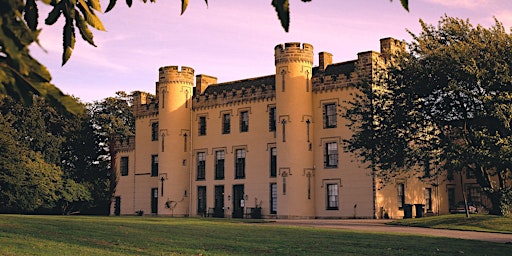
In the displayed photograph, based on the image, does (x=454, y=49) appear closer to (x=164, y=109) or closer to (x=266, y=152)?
(x=266, y=152)

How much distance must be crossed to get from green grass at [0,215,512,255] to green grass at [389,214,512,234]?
8920 mm

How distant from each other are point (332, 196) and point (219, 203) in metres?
9.96

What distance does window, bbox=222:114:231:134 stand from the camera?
51844mm

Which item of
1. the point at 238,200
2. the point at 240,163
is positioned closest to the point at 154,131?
the point at 240,163

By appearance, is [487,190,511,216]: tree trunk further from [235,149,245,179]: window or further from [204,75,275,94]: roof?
[235,149,245,179]: window

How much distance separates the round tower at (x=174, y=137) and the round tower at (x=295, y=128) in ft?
32.9

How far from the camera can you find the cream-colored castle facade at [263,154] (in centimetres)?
4497

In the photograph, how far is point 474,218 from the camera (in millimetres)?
33750

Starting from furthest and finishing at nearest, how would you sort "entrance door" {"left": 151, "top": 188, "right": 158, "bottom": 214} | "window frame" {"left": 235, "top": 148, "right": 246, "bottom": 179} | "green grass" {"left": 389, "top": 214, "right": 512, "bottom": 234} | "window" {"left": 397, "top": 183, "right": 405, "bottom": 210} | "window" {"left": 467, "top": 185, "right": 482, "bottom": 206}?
1. "entrance door" {"left": 151, "top": 188, "right": 158, "bottom": 214}
2. "window" {"left": 467, "top": 185, "right": 482, "bottom": 206}
3. "window frame" {"left": 235, "top": 148, "right": 246, "bottom": 179}
4. "window" {"left": 397, "top": 183, "right": 405, "bottom": 210}
5. "green grass" {"left": 389, "top": 214, "right": 512, "bottom": 234}

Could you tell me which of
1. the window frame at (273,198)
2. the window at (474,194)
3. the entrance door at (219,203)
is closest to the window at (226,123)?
the entrance door at (219,203)

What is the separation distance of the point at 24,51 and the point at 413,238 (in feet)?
71.2

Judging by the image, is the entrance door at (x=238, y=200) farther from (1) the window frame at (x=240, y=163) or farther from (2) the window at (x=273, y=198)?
(2) the window at (x=273, y=198)

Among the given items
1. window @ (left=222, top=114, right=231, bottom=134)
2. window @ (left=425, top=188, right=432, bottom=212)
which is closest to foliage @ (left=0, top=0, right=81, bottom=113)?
window @ (left=425, top=188, right=432, bottom=212)

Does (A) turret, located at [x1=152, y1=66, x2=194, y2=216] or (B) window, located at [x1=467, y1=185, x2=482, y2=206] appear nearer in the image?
(B) window, located at [x1=467, y1=185, x2=482, y2=206]
